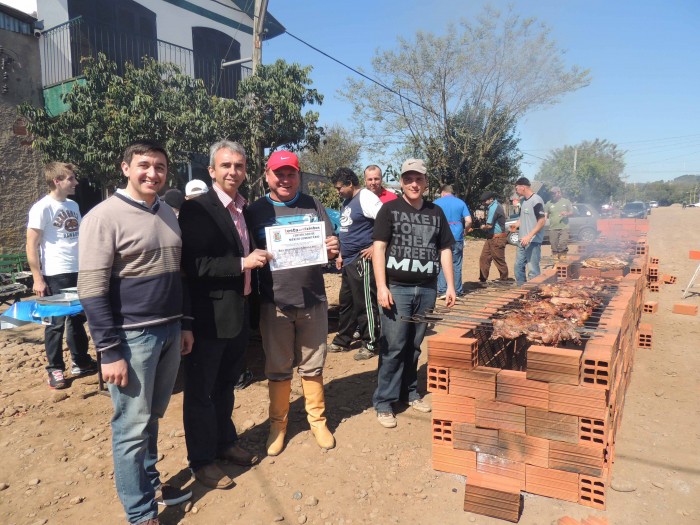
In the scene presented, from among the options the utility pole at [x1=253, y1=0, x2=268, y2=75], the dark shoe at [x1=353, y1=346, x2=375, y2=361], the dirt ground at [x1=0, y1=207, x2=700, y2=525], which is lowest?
the dirt ground at [x1=0, y1=207, x2=700, y2=525]

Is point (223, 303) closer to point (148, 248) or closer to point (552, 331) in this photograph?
point (148, 248)

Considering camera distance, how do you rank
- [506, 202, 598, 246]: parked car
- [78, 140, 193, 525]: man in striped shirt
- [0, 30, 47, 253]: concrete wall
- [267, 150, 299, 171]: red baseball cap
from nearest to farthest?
[78, 140, 193, 525]: man in striped shirt, [267, 150, 299, 171]: red baseball cap, [0, 30, 47, 253]: concrete wall, [506, 202, 598, 246]: parked car

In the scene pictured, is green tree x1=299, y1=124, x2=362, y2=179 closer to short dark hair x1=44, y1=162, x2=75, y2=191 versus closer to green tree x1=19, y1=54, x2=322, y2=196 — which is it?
green tree x1=19, y1=54, x2=322, y2=196

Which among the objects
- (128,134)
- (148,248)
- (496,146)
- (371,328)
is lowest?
(371,328)

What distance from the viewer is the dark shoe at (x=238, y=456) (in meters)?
3.19

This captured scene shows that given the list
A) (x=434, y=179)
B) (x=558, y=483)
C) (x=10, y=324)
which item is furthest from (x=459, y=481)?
(x=434, y=179)

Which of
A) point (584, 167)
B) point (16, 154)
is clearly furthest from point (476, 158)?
point (16, 154)

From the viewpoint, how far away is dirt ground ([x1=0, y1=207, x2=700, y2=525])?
2730 mm

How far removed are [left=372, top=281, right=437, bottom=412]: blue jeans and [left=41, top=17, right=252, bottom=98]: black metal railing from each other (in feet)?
34.5

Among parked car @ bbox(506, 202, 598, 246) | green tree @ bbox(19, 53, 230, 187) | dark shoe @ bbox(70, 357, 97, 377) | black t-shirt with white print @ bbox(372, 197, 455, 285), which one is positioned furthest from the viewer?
parked car @ bbox(506, 202, 598, 246)

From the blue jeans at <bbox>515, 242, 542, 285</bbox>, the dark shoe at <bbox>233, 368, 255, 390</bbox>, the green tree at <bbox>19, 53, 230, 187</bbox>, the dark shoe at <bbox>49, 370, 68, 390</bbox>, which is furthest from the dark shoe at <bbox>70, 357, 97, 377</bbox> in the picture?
the blue jeans at <bbox>515, 242, 542, 285</bbox>

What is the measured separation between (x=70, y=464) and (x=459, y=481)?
9.01 ft

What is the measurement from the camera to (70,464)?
3.29 metres

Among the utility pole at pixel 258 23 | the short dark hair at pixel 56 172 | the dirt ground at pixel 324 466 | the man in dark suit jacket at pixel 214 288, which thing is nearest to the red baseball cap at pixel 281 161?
the man in dark suit jacket at pixel 214 288
